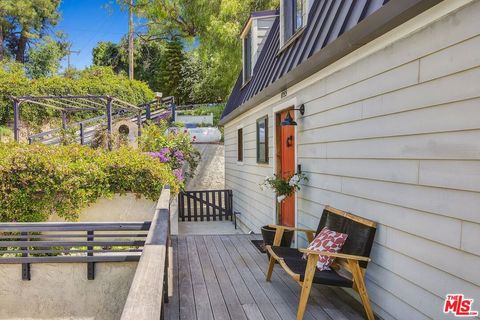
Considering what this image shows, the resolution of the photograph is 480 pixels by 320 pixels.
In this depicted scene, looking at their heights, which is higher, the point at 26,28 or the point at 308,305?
the point at 26,28

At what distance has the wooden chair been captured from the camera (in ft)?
9.62

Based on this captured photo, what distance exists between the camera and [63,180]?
648 cm

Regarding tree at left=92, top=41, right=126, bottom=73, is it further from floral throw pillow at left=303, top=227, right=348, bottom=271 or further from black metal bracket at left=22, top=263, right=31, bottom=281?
floral throw pillow at left=303, top=227, right=348, bottom=271

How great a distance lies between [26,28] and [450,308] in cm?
2809

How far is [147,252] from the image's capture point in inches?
83.7

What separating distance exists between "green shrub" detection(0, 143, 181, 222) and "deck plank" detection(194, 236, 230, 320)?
2.21 meters

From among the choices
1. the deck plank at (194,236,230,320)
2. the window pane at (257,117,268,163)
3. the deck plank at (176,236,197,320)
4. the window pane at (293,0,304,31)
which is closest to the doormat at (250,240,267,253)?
the deck plank at (194,236,230,320)

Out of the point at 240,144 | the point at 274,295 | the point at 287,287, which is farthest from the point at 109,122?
the point at 274,295

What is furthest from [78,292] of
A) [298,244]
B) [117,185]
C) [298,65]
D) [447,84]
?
[447,84]

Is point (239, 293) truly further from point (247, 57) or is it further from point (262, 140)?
point (247, 57)

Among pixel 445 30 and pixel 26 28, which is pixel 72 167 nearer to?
pixel 445 30

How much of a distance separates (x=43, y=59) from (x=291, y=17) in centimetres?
2409

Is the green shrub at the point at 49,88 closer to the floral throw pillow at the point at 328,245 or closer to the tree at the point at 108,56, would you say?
the tree at the point at 108,56

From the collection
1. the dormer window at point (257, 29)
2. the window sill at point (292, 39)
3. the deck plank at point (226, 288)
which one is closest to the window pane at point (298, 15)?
the window sill at point (292, 39)
